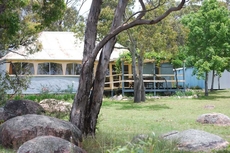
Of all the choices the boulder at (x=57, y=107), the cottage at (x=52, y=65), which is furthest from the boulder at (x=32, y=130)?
the cottage at (x=52, y=65)

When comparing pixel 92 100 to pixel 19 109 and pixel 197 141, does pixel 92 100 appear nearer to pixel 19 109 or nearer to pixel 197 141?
pixel 197 141

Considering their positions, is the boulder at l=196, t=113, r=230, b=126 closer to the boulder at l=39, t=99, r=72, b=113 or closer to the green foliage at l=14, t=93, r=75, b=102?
the boulder at l=39, t=99, r=72, b=113

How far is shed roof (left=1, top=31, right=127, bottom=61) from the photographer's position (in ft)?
86.4

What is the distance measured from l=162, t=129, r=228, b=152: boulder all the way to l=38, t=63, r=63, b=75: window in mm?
20343

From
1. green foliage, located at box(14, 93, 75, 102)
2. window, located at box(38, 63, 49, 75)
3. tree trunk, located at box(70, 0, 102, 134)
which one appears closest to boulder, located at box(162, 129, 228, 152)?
tree trunk, located at box(70, 0, 102, 134)

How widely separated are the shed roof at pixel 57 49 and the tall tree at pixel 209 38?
6055 millimetres

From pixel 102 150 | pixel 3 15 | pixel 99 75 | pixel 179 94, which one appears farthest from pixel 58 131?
pixel 179 94

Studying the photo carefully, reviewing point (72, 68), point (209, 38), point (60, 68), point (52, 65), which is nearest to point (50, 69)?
point (52, 65)

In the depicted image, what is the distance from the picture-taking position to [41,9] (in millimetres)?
14375

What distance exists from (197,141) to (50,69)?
20862 mm

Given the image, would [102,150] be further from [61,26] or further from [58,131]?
[61,26]

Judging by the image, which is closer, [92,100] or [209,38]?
[92,100]

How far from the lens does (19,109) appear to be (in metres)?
11.0

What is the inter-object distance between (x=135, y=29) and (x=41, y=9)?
8279 mm
